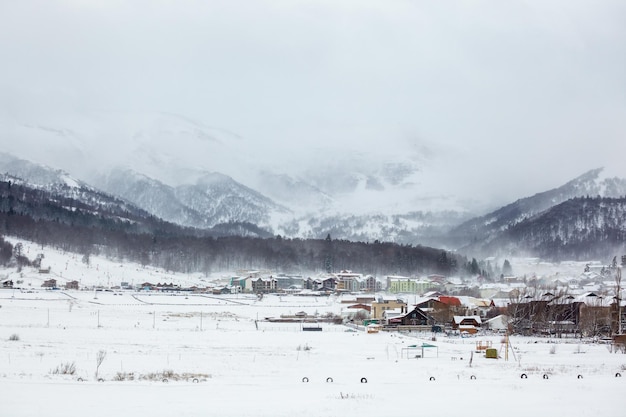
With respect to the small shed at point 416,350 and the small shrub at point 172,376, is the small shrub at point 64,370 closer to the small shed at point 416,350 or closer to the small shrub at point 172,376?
the small shrub at point 172,376

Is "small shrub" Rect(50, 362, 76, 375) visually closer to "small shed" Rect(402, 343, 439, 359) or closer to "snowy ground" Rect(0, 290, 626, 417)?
"snowy ground" Rect(0, 290, 626, 417)

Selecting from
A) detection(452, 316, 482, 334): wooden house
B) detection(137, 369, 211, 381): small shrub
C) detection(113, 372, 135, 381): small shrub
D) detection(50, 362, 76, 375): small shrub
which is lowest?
detection(452, 316, 482, 334): wooden house

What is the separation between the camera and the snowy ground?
24878 millimetres

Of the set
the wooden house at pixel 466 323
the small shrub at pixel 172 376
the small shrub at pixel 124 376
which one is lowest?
the wooden house at pixel 466 323

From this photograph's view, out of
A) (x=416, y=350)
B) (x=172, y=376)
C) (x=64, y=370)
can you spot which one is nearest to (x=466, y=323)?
(x=416, y=350)

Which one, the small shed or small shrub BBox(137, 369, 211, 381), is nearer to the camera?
small shrub BBox(137, 369, 211, 381)

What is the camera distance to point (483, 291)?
5684 inches

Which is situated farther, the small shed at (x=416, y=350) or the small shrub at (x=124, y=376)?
the small shed at (x=416, y=350)

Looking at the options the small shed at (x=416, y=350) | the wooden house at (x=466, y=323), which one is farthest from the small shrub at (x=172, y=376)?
the wooden house at (x=466, y=323)

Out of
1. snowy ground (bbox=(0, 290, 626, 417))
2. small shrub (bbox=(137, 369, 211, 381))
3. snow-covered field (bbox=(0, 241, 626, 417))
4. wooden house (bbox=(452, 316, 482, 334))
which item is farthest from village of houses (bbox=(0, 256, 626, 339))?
small shrub (bbox=(137, 369, 211, 381))

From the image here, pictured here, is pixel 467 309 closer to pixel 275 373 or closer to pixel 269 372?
pixel 269 372

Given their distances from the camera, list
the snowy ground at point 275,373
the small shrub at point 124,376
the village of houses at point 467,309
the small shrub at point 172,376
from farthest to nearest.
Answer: the village of houses at point 467,309
the small shrub at point 172,376
the small shrub at point 124,376
the snowy ground at point 275,373

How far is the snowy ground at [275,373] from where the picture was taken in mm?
24878

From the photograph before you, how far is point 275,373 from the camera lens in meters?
36.7
